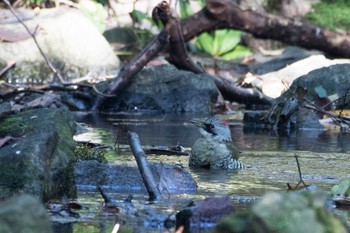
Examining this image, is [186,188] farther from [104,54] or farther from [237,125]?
[104,54]

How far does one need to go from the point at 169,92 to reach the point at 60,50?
12.3ft

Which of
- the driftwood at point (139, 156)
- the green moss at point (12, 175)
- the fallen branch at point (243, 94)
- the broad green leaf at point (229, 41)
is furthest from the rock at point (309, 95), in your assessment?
the broad green leaf at point (229, 41)

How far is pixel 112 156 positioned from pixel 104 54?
936 centimetres

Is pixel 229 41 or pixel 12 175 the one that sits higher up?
pixel 12 175

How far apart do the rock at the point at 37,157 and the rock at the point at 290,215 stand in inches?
62.9

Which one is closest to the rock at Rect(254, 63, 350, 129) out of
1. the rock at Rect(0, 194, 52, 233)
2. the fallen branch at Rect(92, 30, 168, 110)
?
the fallen branch at Rect(92, 30, 168, 110)

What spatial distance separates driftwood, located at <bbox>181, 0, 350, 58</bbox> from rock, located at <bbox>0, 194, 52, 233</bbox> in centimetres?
944

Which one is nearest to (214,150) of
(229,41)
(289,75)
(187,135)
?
(187,135)

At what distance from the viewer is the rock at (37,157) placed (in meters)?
4.60

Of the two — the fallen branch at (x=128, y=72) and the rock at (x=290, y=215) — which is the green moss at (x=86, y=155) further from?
the fallen branch at (x=128, y=72)

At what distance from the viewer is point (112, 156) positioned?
23.2ft

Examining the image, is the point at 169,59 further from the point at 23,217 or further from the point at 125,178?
the point at 23,217

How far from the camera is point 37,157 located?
4.75 meters

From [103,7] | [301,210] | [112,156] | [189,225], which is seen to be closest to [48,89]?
[112,156]
